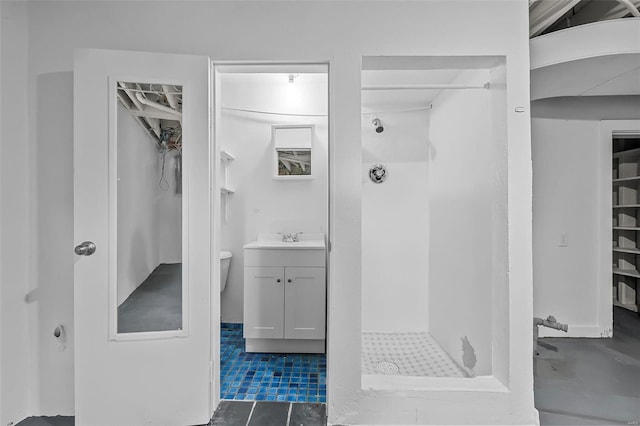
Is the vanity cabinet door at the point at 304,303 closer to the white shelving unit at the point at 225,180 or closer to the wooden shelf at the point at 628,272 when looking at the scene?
the white shelving unit at the point at 225,180

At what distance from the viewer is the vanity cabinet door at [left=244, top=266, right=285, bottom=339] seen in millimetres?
2584

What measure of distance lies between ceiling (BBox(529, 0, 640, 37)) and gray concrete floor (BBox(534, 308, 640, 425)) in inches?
84.8

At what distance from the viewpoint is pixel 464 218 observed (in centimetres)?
232

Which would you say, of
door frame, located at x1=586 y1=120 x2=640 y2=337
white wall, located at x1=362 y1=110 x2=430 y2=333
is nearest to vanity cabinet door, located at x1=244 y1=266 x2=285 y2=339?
white wall, located at x1=362 y1=110 x2=430 y2=333

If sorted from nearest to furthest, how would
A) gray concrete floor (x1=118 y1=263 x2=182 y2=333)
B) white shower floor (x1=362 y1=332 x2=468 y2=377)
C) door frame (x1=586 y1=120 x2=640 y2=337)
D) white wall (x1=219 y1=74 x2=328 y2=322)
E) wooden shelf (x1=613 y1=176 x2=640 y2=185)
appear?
gray concrete floor (x1=118 y1=263 x2=182 y2=333), white shower floor (x1=362 y1=332 x2=468 y2=377), door frame (x1=586 y1=120 x2=640 y2=337), white wall (x1=219 y1=74 x2=328 y2=322), wooden shelf (x1=613 y1=176 x2=640 y2=185)

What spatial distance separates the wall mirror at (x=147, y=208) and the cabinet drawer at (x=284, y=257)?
99 centimetres

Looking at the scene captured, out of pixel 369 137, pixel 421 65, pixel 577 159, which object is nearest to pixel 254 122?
pixel 369 137

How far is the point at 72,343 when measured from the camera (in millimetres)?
1721

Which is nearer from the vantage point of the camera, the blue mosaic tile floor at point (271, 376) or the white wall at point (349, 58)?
the white wall at point (349, 58)

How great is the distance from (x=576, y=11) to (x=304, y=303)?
284 cm

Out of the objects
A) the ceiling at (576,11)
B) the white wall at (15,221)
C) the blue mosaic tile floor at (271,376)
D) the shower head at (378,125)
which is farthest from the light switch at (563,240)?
the white wall at (15,221)

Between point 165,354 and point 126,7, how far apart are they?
1.84 metres

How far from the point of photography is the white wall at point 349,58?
164cm

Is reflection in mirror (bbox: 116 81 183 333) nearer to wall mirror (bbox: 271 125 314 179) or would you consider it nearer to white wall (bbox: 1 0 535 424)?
white wall (bbox: 1 0 535 424)
